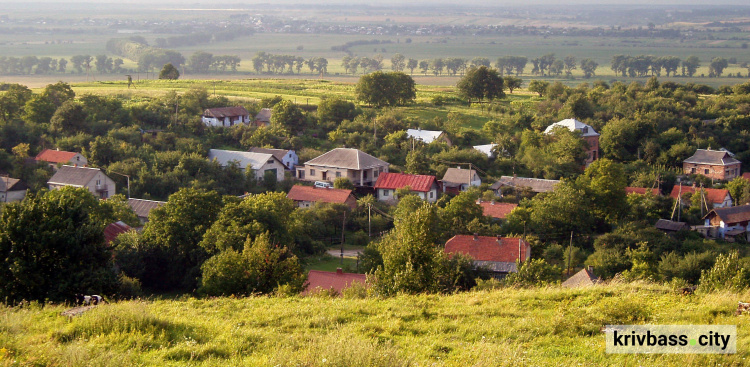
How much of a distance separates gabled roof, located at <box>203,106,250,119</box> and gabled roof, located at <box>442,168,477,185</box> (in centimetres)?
1543

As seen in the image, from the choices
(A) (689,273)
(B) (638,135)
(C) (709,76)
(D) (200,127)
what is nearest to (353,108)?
(D) (200,127)

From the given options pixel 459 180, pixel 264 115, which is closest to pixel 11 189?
pixel 264 115

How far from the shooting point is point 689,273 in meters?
18.5

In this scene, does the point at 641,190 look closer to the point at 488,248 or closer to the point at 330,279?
the point at 488,248

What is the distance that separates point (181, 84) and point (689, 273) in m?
45.1

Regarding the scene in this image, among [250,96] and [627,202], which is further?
[250,96]

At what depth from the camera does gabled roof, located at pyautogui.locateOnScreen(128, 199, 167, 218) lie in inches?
949

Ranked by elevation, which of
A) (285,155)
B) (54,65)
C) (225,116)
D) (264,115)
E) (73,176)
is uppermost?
(54,65)

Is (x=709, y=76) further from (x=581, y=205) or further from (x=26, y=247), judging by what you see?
(x=26, y=247)

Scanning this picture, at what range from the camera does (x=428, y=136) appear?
36.7m

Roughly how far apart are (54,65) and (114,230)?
67.2 metres

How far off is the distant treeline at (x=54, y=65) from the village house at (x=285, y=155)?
1910 inches

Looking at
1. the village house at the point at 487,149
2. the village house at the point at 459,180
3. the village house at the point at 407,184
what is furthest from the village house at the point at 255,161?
the village house at the point at 487,149

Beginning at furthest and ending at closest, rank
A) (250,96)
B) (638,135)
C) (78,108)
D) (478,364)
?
(250,96) < (638,135) < (78,108) < (478,364)
